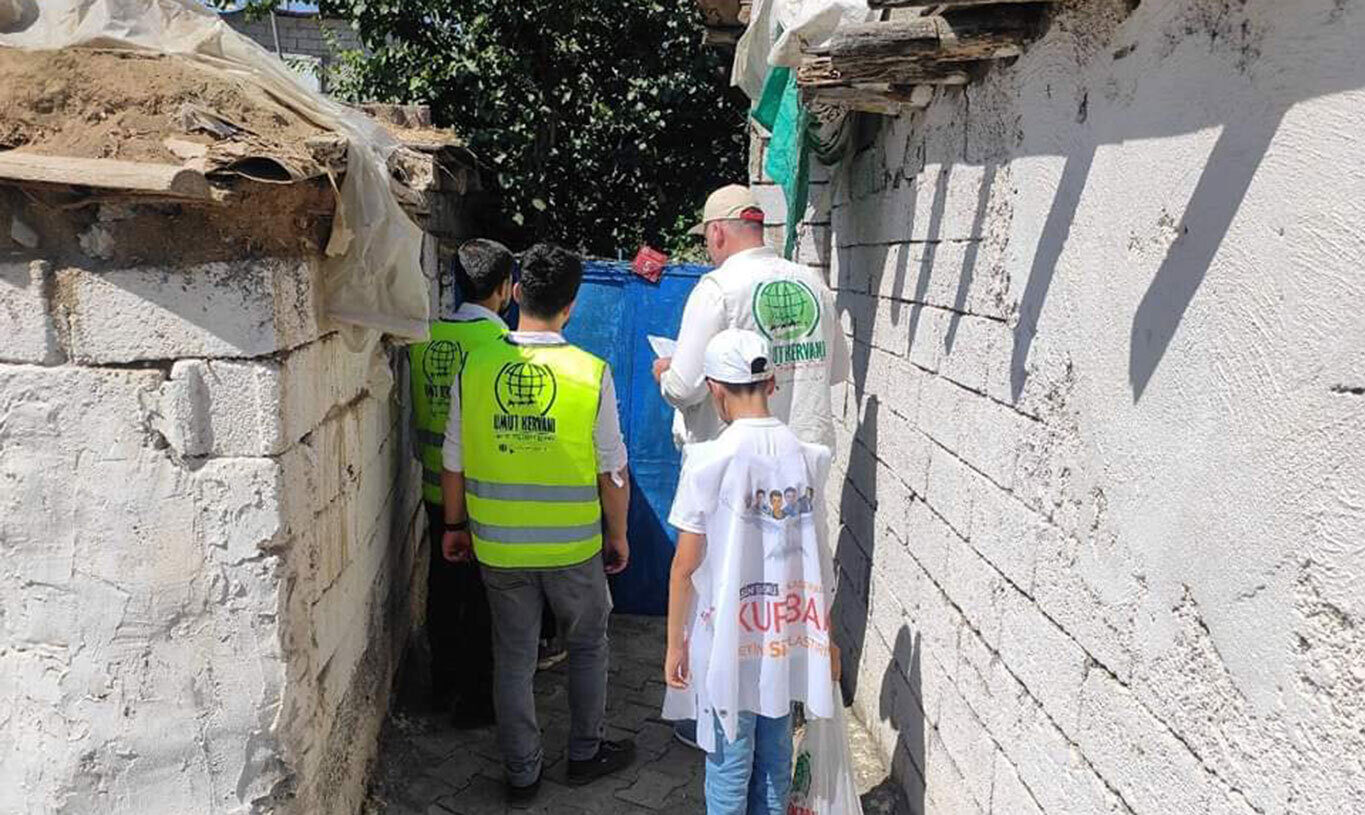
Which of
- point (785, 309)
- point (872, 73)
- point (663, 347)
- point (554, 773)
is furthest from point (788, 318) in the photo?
point (554, 773)

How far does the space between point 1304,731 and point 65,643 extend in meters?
2.60

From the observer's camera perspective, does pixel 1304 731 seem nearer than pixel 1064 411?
Yes

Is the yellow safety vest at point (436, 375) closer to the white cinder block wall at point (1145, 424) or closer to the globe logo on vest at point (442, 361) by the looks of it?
the globe logo on vest at point (442, 361)

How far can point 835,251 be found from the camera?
504 cm

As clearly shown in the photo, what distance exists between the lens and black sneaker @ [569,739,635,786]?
3648 mm

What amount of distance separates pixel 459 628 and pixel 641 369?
73.2 inches

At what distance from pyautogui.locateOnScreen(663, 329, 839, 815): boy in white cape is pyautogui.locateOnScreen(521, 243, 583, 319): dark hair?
0.86 meters

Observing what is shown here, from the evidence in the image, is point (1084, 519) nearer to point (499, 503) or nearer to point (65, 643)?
point (499, 503)

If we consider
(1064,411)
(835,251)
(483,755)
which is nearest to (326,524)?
(483,755)

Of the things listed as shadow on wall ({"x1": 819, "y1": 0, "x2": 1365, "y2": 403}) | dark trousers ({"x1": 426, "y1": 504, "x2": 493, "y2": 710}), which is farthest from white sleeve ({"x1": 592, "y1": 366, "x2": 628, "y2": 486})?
shadow on wall ({"x1": 819, "y1": 0, "x2": 1365, "y2": 403})

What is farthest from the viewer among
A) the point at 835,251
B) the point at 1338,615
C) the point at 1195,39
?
the point at 835,251

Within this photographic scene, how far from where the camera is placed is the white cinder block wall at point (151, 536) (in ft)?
7.38

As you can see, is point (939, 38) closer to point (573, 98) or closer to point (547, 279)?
point (547, 279)

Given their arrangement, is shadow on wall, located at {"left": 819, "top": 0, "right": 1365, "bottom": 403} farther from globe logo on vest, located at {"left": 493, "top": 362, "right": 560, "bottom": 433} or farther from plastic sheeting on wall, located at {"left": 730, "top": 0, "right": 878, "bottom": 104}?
globe logo on vest, located at {"left": 493, "top": 362, "right": 560, "bottom": 433}
